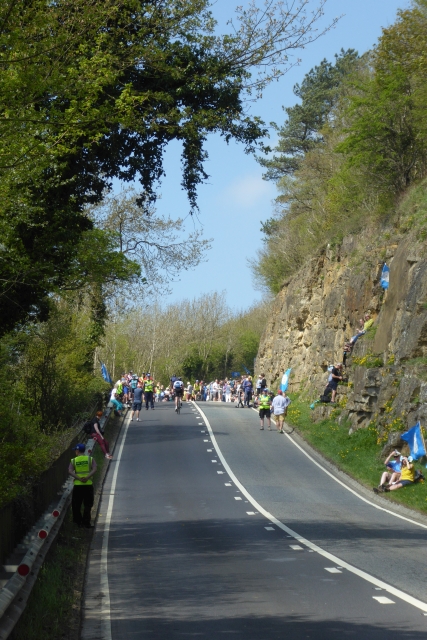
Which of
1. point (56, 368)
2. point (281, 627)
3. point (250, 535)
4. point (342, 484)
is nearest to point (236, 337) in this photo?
point (56, 368)

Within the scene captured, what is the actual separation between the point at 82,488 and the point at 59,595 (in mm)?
6436

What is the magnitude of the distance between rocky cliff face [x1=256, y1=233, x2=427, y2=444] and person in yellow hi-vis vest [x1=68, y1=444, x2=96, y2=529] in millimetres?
12291

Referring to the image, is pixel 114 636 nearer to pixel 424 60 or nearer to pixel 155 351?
pixel 424 60

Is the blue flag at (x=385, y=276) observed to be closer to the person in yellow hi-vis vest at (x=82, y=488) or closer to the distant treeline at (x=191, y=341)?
the person in yellow hi-vis vest at (x=82, y=488)

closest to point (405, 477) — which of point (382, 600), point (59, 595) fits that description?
point (382, 600)

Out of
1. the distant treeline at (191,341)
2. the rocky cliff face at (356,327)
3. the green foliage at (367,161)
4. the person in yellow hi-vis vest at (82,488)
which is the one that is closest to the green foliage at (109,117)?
the person in yellow hi-vis vest at (82,488)

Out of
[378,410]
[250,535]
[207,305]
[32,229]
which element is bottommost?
[250,535]

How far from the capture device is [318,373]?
47.9m

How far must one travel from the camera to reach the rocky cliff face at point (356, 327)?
1172 inches

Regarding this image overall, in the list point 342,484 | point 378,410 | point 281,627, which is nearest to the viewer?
point 281,627

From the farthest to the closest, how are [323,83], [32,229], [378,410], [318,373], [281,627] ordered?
[323,83]
[318,373]
[378,410]
[32,229]
[281,627]

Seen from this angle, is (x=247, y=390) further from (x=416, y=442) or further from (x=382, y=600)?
(x=382, y=600)

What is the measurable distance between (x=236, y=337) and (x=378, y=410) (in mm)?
70993

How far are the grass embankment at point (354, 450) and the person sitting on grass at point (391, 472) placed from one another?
0.51 m
